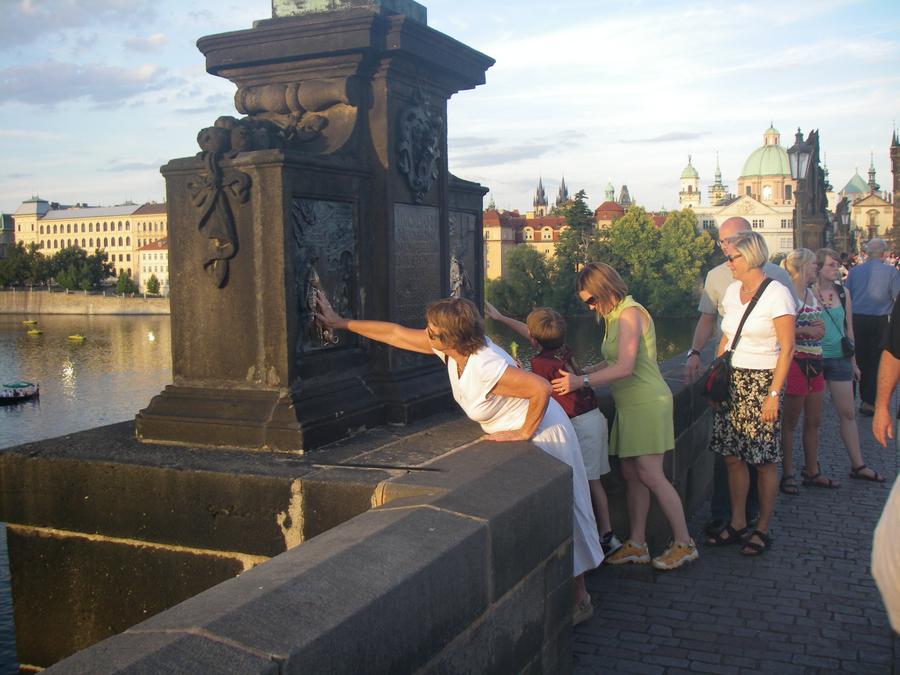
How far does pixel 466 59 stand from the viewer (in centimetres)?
533

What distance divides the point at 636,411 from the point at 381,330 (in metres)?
1.28

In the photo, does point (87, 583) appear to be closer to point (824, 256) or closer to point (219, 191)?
point (219, 191)

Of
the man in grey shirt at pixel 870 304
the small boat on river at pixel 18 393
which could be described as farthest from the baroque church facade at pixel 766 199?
the man in grey shirt at pixel 870 304

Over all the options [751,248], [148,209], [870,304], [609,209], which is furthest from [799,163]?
[148,209]

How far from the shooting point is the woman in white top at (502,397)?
3559mm

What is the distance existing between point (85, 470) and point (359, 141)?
6.66 feet

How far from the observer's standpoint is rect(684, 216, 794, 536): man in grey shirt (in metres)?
5.12

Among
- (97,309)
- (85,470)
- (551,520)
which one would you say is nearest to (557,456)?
(551,520)

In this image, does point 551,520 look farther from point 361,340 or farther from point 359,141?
point 359,141

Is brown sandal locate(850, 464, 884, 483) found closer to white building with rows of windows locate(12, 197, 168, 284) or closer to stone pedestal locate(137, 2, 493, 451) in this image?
stone pedestal locate(137, 2, 493, 451)

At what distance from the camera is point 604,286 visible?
4.47 m

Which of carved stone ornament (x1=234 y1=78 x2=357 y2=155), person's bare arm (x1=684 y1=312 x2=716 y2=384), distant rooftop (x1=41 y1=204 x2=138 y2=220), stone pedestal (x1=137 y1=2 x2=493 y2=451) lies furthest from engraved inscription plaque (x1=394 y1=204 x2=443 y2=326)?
distant rooftop (x1=41 y1=204 x2=138 y2=220)

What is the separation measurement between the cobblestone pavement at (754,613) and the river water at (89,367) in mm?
9207

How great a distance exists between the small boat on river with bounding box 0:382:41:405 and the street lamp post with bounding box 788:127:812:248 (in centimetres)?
3379
